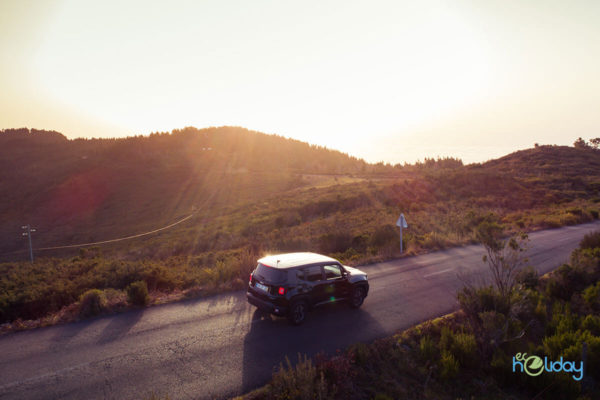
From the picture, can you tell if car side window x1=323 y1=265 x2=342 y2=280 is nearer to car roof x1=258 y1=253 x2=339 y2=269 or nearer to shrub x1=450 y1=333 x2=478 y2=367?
car roof x1=258 y1=253 x2=339 y2=269

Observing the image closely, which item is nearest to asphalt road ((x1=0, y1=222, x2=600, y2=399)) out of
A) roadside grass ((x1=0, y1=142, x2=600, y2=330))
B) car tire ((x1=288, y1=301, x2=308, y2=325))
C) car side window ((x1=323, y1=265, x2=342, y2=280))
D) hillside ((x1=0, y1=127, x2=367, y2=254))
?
car tire ((x1=288, y1=301, x2=308, y2=325))

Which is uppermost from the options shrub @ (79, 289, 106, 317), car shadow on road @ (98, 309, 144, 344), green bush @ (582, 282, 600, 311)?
shrub @ (79, 289, 106, 317)

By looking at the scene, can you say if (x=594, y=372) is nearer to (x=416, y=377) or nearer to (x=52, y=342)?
(x=416, y=377)

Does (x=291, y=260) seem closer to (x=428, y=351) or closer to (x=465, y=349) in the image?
(x=428, y=351)

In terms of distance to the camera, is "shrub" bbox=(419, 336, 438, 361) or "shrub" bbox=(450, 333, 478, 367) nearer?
"shrub" bbox=(450, 333, 478, 367)

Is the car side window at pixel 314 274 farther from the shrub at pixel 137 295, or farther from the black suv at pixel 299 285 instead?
the shrub at pixel 137 295

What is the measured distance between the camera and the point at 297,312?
887cm

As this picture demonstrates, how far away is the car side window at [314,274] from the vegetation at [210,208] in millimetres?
4208

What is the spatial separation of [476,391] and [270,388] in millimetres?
4016

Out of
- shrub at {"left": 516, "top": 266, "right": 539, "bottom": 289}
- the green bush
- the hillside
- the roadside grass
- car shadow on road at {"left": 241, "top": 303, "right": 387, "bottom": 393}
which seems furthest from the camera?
the hillside

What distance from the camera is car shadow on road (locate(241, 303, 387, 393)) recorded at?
6.81 meters

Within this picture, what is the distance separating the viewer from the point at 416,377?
21.7ft

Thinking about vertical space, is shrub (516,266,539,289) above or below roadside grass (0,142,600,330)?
below

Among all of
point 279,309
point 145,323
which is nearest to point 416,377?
point 279,309
